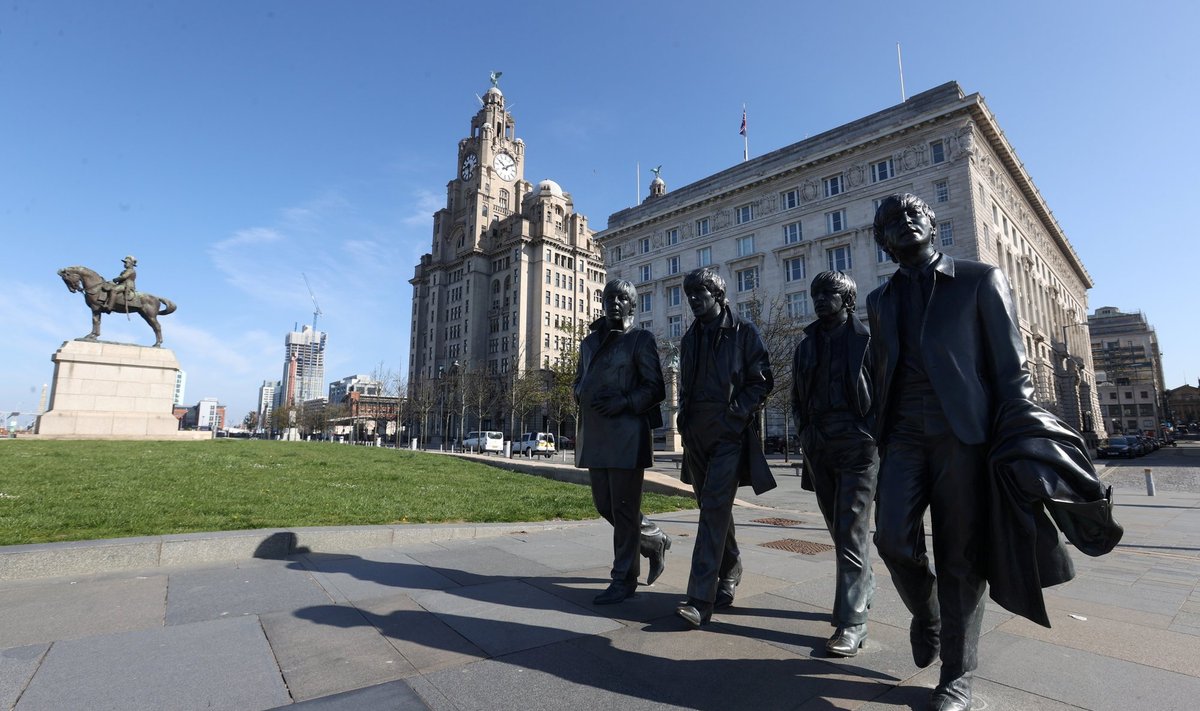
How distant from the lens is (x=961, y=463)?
2641 mm

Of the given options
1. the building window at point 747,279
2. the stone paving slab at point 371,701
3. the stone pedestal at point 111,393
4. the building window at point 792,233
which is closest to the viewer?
the stone paving slab at point 371,701

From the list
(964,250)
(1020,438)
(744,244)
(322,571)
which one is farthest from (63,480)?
(744,244)

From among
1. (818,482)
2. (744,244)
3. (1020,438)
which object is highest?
(744,244)

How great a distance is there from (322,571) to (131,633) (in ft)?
5.95

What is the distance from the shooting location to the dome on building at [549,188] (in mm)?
90812

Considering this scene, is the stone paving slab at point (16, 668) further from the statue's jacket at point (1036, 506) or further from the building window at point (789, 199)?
the building window at point (789, 199)

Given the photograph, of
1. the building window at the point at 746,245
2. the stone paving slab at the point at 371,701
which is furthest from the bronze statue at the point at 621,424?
the building window at the point at 746,245

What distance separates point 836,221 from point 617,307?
152 feet

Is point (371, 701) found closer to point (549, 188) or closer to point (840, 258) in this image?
point (840, 258)

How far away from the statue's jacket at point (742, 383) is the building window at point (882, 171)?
45.8m

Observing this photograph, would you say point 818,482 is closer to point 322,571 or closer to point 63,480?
point 322,571

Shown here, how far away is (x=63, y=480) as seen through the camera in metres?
10.1

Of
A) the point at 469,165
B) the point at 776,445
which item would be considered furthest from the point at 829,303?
the point at 469,165

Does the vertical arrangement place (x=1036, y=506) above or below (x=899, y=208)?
below
